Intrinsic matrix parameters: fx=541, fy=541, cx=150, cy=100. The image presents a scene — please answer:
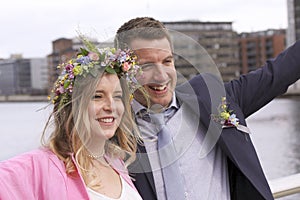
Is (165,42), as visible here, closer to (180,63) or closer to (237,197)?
(180,63)

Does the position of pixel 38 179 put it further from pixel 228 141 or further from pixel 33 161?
pixel 228 141

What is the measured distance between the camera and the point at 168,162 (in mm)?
1440

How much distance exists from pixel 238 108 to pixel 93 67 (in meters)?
0.54

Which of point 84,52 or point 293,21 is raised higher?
point 293,21

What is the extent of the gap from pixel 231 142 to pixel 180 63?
0.29 metres

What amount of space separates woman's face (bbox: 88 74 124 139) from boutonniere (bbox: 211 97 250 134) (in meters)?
0.35

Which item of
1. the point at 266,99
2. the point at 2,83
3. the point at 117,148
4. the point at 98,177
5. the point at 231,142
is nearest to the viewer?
the point at 98,177

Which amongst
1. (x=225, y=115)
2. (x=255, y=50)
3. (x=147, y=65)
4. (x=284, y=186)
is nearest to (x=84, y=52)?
(x=147, y=65)

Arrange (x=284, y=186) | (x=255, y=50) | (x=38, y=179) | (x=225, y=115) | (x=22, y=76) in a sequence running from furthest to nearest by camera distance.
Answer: (x=22, y=76) < (x=255, y=50) < (x=284, y=186) < (x=225, y=115) < (x=38, y=179)

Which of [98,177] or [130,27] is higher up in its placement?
[130,27]

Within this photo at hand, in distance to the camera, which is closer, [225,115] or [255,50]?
[225,115]

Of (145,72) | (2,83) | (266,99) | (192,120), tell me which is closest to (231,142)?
(192,120)

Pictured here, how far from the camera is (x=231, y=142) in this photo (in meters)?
1.55

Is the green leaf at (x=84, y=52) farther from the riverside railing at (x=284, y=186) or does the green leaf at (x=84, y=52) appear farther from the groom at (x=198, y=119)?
the riverside railing at (x=284, y=186)
